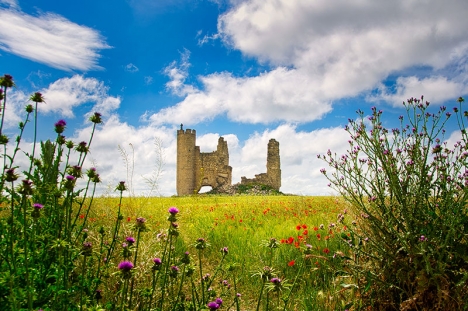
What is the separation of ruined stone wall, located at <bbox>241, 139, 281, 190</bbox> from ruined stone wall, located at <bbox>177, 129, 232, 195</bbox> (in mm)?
2275

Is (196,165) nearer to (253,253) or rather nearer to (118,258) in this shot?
(253,253)

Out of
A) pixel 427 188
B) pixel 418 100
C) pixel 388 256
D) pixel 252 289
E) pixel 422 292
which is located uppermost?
pixel 418 100

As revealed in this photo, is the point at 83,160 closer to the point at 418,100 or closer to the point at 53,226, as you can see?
the point at 53,226

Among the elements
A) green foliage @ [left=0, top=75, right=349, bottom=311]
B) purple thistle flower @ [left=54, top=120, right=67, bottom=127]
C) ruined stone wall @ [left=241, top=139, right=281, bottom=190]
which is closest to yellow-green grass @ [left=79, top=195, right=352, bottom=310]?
green foliage @ [left=0, top=75, right=349, bottom=311]

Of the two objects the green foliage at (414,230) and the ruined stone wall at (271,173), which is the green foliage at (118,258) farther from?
the ruined stone wall at (271,173)

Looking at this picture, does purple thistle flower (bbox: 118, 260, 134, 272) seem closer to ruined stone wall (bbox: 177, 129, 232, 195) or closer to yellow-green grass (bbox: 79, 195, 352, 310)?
yellow-green grass (bbox: 79, 195, 352, 310)

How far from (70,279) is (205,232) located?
336cm

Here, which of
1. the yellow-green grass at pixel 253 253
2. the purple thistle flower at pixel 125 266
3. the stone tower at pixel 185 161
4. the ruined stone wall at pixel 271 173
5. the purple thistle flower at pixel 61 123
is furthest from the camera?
the ruined stone wall at pixel 271 173

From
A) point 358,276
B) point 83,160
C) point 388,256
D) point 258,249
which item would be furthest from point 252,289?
point 83,160

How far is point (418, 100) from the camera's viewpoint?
275cm

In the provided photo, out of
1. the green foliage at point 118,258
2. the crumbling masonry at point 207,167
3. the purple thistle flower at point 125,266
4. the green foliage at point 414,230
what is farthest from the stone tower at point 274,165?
the purple thistle flower at point 125,266

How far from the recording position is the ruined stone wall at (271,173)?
3286cm

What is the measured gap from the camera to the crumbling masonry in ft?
107

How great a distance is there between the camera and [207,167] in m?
33.3
